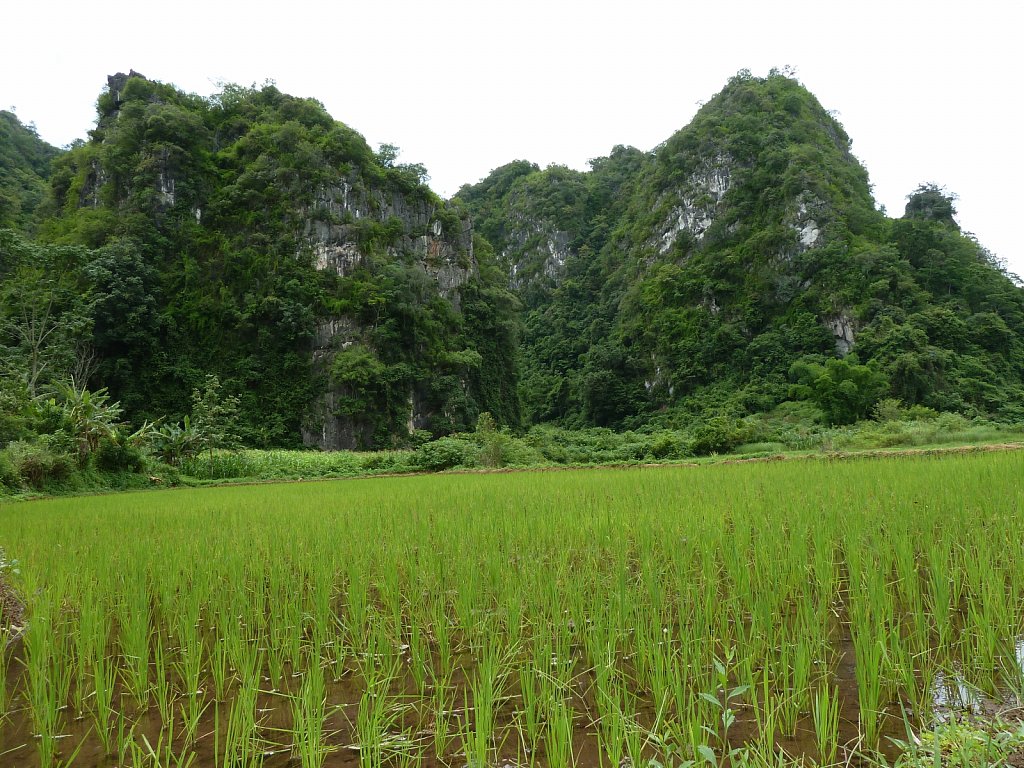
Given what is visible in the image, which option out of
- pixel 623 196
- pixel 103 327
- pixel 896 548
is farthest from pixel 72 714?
pixel 623 196

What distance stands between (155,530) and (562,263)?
197 ft

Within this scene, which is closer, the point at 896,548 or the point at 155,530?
the point at 896,548

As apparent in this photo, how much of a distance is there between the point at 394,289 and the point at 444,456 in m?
17.9

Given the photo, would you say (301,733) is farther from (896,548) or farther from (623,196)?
(623,196)

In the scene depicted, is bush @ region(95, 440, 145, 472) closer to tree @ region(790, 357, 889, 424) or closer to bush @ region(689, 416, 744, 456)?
bush @ region(689, 416, 744, 456)

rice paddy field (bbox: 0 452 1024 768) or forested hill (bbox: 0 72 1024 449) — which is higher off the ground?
forested hill (bbox: 0 72 1024 449)

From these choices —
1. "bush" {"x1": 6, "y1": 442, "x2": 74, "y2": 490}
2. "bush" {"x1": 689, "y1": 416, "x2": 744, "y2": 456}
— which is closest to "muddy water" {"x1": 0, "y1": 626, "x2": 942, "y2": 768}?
"bush" {"x1": 6, "y1": 442, "x2": 74, "y2": 490}

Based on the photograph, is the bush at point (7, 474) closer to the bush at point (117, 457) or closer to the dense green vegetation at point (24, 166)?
the bush at point (117, 457)

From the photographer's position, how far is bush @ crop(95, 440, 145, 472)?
43.5 ft

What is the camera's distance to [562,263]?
62.7m

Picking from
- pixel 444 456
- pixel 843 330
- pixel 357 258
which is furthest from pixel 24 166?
pixel 843 330

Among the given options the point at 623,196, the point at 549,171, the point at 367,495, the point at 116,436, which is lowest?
the point at 367,495

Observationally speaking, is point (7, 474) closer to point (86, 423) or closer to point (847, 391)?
point (86, 423)

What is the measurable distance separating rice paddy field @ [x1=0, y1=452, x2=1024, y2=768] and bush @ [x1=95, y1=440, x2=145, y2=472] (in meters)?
10.1
